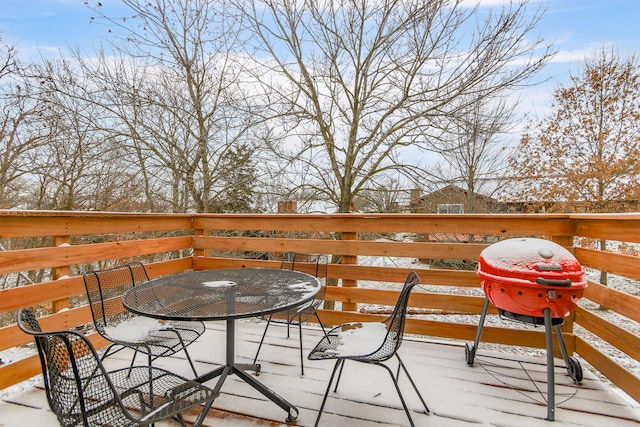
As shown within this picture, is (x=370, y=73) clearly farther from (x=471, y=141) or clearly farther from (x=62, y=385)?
(x=62, y=385)

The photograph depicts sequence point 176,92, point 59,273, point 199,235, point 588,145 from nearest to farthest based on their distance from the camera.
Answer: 1. point 59,273
2. point 199,235
3. point 176,92
4. point 588,145

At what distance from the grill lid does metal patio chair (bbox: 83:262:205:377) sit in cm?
173

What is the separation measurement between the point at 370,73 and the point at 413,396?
565 cm

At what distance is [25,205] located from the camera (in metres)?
6.15

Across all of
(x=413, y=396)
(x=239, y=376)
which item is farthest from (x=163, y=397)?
(x=413, y=396)

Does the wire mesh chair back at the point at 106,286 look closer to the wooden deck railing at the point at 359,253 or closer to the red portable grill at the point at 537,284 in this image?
the wooden deck railing at the point at 359,253

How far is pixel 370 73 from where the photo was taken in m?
6.37

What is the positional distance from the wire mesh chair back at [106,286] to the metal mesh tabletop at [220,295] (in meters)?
0.34

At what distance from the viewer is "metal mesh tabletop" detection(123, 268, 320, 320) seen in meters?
1.55

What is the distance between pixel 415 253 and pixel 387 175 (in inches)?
170

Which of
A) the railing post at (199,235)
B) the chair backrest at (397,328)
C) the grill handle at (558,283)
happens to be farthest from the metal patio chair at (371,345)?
the railing post at (199,235)

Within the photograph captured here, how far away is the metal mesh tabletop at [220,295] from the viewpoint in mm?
1555

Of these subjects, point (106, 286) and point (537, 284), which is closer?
point (537, 284)

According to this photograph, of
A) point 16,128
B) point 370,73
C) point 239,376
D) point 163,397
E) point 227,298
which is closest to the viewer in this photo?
point 163,397
